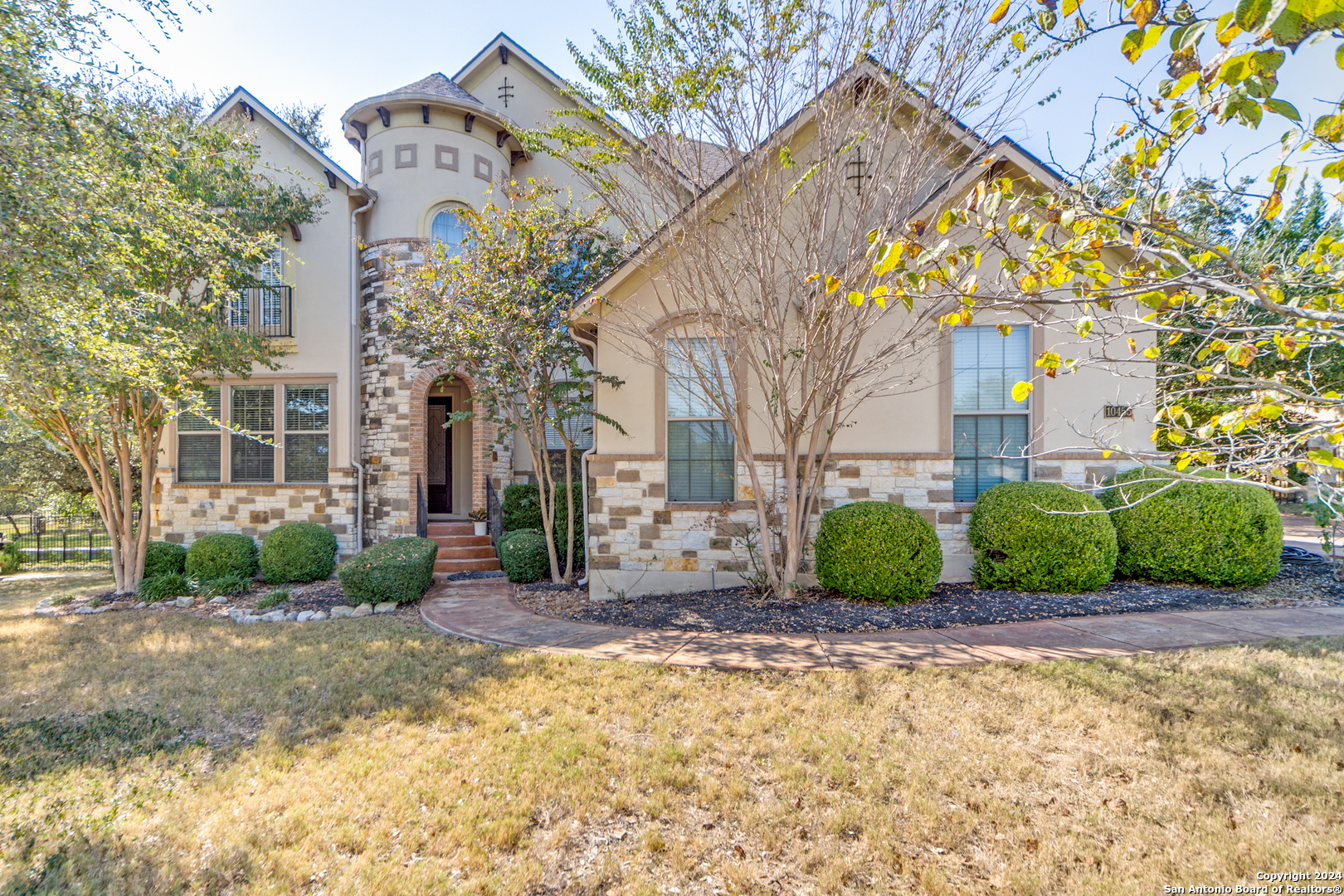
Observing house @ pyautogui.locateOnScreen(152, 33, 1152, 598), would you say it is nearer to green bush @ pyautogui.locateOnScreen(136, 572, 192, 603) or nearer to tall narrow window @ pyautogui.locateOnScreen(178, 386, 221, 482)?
tall narrow window @ pyautogui.locateOnScreen(178, 386, 221, 482)

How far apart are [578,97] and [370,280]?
19.9 ft

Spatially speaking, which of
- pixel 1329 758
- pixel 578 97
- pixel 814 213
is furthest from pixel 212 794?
pixel 578 97

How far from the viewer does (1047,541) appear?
6.05 m

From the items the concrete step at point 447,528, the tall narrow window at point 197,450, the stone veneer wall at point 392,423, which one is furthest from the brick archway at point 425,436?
the tall narrow window at point 197,450

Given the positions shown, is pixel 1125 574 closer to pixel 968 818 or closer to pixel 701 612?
pixel 701 612

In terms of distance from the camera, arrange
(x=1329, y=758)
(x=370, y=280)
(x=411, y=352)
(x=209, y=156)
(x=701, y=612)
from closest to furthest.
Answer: (x=1329, y=758) → (x=701, y=612) → (x=209, y=156) → (x=411, y=352) → (x=370, y=280)

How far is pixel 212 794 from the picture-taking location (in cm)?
290

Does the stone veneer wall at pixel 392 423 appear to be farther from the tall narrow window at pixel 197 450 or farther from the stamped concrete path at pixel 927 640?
the stamped concrete path at pixel 927 640

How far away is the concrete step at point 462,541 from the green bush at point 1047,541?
727 cm

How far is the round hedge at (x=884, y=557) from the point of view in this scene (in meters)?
5.90

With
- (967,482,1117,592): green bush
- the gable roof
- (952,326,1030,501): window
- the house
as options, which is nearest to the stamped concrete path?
(967,482,1117,592): green bush

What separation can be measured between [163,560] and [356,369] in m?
3.94

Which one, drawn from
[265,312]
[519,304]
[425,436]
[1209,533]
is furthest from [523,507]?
[1209,533]

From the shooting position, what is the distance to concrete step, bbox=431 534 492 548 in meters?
9.71
